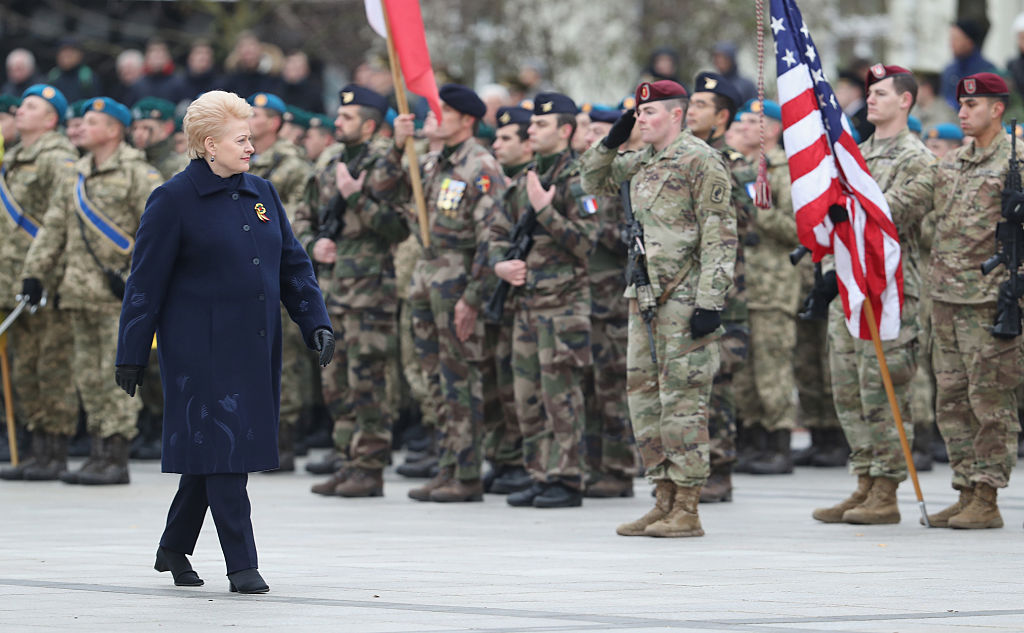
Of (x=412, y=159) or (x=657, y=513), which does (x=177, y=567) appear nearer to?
(x=657, y=513)

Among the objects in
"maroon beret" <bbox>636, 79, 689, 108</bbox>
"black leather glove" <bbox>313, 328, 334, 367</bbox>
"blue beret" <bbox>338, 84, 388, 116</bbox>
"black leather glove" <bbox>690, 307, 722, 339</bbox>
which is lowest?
"black leather glove" <bbox>313, 328, 334, 367</bbox>

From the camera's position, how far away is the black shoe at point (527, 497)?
12.3 meters

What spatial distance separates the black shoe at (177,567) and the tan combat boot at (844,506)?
4385 mm

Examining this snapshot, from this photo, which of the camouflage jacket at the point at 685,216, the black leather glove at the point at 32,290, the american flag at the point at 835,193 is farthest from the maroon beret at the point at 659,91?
the black leather glove at the point at 32,290

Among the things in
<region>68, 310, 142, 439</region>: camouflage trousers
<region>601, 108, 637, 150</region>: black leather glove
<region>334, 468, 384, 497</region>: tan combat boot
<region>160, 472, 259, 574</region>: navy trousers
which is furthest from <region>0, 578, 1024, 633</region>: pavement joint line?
<region>68, 310, 142, 439</region>: camouflage trousers

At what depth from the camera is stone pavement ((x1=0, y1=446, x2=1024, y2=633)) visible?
7.23 metres

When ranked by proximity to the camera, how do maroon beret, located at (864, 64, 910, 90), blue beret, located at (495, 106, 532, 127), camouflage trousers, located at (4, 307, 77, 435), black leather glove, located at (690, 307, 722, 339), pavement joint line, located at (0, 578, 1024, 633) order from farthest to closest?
camouflage trousers, located at (4, 307, 77, 435)
blue beret, located at (495, 106, 532, 127)
maroon beret, located at (864, 64, 910, 90)
black leather glove, located at (690, 307, 722, 339)
pavement joint line, located at (0, 578, 1024, 633)

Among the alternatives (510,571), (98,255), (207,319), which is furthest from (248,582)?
(98,255)

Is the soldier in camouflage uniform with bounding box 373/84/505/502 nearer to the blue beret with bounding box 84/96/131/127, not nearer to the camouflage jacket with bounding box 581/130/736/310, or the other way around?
the camouflage jacket with bounding box 581/130/736/310

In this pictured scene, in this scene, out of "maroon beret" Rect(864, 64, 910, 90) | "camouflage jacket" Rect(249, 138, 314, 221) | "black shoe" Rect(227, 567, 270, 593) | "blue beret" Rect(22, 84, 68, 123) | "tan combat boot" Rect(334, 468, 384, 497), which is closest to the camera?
"black shoe" Rect(227, 567, 270, 593)

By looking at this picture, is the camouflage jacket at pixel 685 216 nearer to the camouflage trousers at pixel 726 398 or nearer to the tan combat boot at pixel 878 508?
the tan combat boot at pixel 878 508

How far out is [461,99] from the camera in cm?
1269

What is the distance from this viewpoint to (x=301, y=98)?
21625 mm

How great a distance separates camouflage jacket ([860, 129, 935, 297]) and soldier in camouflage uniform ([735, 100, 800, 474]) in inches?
141
